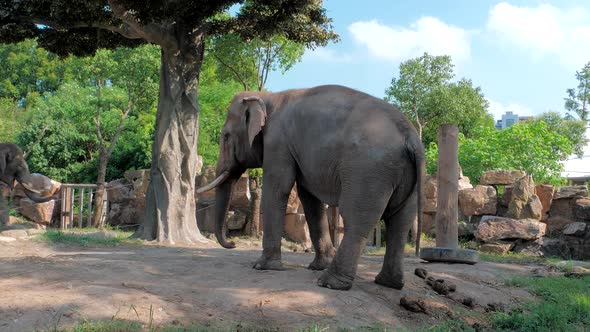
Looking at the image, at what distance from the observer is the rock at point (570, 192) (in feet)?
51.0

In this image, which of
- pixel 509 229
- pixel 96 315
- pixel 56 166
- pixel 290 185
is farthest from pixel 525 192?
pixel 56 166

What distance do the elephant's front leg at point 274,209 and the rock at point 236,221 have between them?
11.3 meters

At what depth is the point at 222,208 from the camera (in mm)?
7309

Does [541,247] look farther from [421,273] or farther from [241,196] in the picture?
[421,273]

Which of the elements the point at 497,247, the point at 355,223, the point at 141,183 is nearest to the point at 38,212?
the point at 141,183

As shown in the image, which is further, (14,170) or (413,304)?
(14,170)

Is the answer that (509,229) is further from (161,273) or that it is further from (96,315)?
(96,315)

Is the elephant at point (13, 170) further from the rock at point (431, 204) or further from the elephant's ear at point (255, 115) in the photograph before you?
the rock at point (431, 204)

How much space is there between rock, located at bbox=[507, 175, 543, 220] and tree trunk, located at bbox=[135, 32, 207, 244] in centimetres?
801

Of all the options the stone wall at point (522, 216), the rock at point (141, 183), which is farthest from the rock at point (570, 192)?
the rock at point (141, 183)

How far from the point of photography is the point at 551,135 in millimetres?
23750

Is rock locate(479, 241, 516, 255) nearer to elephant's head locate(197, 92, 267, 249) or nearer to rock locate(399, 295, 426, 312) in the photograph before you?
elephant's head locate(197, 92, 267, 249)

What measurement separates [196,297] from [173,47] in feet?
29.8

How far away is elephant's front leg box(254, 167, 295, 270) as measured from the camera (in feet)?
21.1
